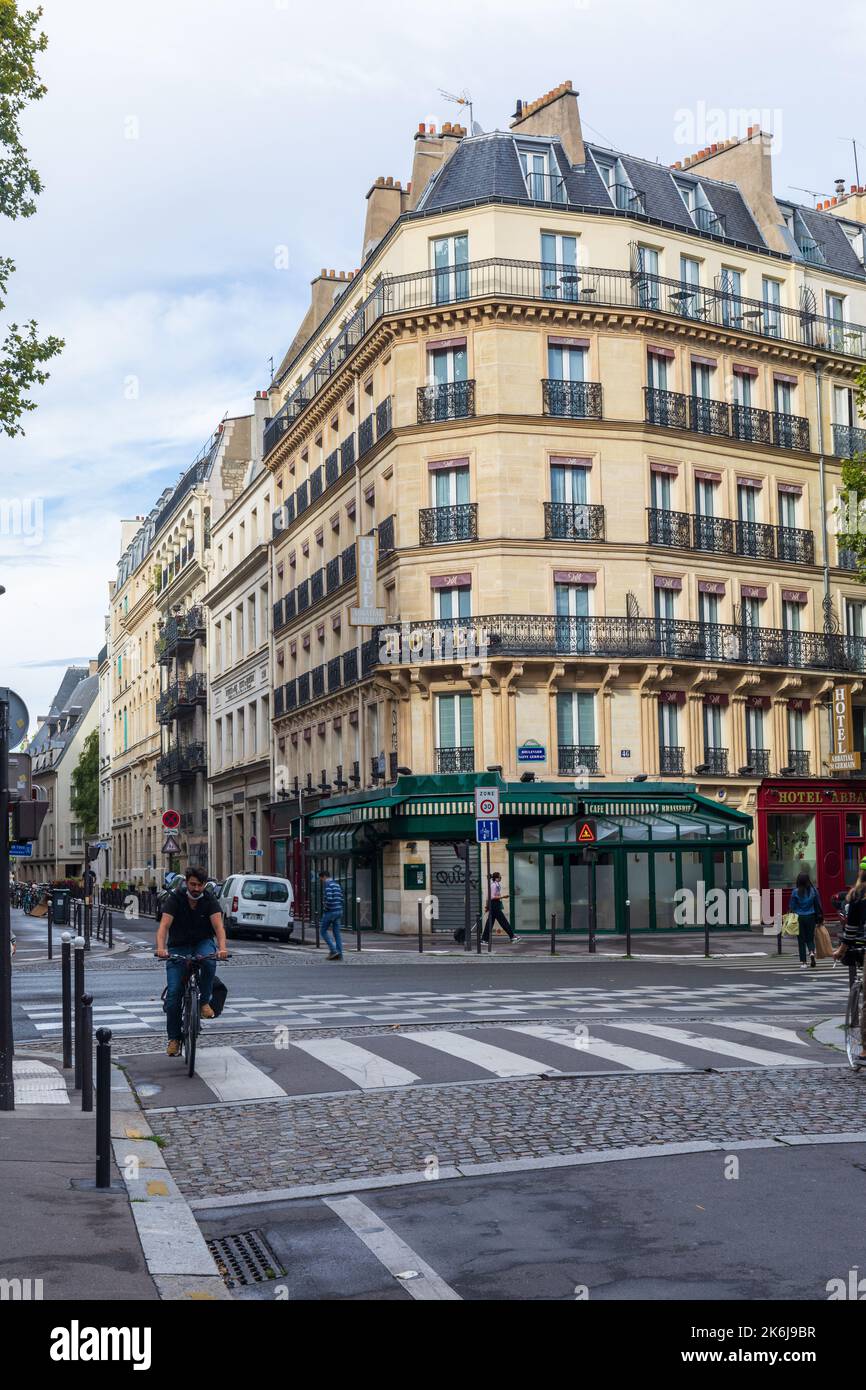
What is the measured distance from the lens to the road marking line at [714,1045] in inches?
490

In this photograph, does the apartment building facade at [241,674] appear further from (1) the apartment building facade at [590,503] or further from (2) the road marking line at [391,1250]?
(2) the road marking line at [391,1250]

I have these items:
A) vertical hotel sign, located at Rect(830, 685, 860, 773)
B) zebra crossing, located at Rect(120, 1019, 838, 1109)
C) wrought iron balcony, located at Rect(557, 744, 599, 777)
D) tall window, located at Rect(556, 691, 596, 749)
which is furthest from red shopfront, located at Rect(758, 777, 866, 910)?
zebra crossing, located at Rect(120, 1019, 838, 1109)

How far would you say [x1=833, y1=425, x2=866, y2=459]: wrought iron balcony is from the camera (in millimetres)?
42062

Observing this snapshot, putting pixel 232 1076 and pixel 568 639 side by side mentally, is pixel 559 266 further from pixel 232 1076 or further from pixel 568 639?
pixel 232 1076

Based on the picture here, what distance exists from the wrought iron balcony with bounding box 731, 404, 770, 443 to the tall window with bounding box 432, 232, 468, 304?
25.5 feet

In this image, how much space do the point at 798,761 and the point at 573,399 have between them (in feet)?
35.5

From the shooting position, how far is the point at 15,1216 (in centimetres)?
670

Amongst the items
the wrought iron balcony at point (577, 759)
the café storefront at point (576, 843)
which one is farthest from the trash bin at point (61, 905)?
the wrought iron balcony at point (577, 759)

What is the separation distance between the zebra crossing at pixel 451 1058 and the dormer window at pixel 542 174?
27.7m

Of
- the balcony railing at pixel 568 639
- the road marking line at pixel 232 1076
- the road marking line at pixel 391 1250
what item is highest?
the balcony railing at pixel 568 639

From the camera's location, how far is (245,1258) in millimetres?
6516

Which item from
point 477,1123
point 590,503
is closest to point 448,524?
point 590,503

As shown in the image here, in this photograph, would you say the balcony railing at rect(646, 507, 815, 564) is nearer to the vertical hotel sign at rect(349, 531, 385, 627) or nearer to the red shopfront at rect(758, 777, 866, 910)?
the red shopfront at rect(758, 777, 866, 910)

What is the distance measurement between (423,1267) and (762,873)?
33.9 metres
